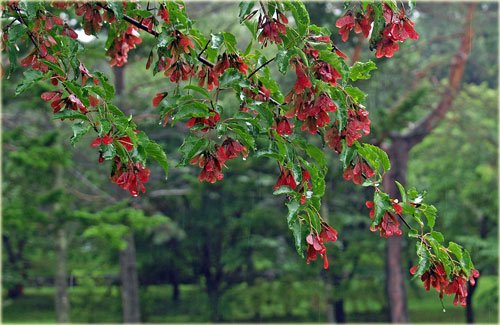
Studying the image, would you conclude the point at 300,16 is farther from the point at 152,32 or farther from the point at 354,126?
the point at 152,32

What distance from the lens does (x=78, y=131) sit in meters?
1.70

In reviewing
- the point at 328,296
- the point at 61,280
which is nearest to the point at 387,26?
the point at 61,280

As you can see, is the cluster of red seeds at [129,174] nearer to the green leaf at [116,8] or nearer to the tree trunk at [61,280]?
the green leaf at [116,8]

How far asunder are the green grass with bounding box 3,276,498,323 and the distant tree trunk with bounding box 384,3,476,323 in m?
1.54

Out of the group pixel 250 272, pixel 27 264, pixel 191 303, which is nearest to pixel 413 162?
pixel 250 272

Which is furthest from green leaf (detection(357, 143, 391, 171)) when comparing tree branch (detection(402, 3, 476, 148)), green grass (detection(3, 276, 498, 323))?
green grass (detection(3, 276, 498, 323))

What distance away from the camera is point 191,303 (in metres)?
14.8

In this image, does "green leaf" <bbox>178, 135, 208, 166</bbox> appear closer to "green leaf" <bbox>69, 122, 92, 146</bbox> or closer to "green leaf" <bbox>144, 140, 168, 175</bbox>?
"green leaf" <bbox>144, 140, 168, 175</bbox>

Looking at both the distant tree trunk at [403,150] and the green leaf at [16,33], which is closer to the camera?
the green leaf at [16,33]

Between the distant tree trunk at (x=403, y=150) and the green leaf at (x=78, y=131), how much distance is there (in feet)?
37.4

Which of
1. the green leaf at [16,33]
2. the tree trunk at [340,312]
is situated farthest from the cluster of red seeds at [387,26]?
the tree trunk at [340,312]

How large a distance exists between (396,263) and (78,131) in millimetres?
11717

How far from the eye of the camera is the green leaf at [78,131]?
1.68m

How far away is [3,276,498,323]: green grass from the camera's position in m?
14.4
